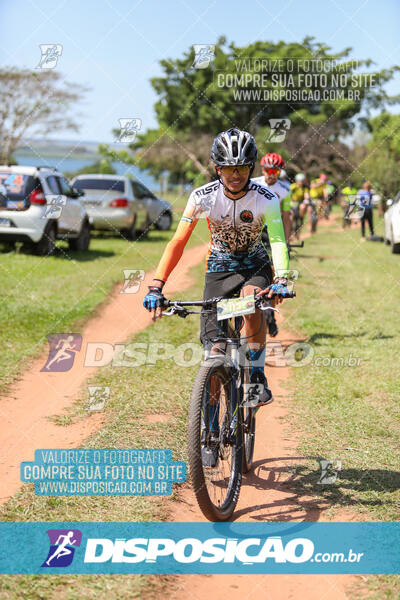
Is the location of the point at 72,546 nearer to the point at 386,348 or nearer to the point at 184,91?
the point at 386,348

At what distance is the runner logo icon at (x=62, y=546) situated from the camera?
12.1 ft

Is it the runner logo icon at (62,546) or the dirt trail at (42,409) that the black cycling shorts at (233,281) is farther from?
the dirt trail at (42,409)

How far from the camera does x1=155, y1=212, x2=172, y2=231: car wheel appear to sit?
88.6 feet

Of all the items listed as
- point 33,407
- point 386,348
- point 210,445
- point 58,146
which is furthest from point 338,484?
point 58,146

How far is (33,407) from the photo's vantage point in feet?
21.4

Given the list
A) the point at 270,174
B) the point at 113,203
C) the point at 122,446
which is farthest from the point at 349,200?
the point at 122,446

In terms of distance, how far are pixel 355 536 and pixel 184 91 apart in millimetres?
58471

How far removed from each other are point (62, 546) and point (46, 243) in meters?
12.6

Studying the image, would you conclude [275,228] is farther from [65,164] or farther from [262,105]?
[65,164]

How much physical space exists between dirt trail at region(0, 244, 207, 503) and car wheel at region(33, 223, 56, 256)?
575cm

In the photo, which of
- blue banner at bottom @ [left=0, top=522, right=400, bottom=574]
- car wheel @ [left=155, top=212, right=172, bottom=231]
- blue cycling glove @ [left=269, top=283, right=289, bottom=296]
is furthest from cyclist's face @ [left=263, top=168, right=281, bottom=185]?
car wheel @ [left=155, top=212, right=172, bottom=231]

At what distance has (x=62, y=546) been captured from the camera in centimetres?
385

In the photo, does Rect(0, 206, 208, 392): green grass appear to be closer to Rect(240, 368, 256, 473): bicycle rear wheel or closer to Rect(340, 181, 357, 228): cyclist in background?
Rect(240, 368, 256, 473): bicycle rear wheel

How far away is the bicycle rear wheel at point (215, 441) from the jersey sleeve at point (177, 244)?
0.70 m
